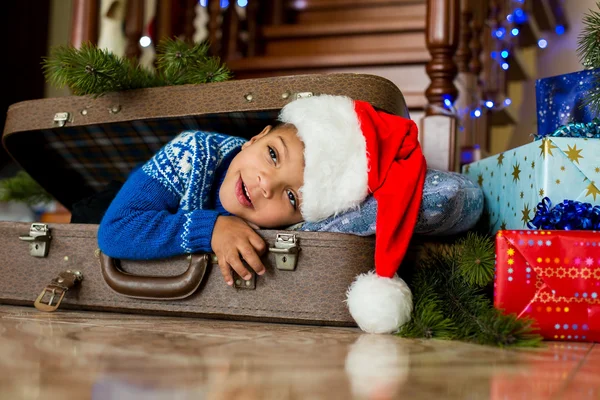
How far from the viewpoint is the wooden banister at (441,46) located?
1.67 m

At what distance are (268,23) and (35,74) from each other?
117 cm

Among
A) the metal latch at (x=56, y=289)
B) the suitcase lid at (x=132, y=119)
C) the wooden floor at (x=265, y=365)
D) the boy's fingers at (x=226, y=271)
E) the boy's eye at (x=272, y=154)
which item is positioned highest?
the suitcase lid at (x=132, y=119)

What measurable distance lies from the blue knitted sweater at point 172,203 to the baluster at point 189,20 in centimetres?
136

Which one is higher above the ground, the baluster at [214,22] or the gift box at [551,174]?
the baluster at [214,22]

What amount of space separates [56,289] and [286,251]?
460mm

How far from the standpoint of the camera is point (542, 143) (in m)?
1.11

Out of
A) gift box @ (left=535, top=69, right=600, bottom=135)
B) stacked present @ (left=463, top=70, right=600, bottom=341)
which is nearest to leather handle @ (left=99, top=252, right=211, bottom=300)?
stacked present @ (left=463, top=70, right=600, bottom=341)

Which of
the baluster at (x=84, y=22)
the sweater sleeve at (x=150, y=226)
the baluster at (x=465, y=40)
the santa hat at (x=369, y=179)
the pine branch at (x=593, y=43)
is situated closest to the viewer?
the santa hat at (x=369, y=179)

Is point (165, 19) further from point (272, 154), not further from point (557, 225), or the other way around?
point (557, 225)

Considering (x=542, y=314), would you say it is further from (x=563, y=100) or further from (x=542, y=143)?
(x=563, y=100)

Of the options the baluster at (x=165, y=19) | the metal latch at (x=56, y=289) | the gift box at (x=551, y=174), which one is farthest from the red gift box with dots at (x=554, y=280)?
the baluster at (x=165, y=19)

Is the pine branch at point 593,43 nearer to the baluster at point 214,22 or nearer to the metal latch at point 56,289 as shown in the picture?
the metal latch at point 56,289

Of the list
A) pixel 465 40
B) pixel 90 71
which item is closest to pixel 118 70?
pixel 90 71

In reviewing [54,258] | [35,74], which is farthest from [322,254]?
[35,74]
